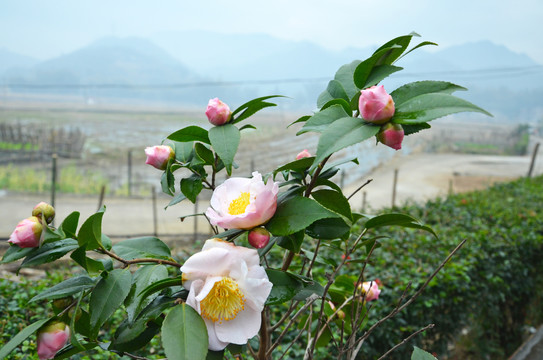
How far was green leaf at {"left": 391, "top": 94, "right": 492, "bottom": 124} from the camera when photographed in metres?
0.38

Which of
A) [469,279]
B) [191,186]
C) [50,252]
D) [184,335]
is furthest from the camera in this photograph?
[469,279]

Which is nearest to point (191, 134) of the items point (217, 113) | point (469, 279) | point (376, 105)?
point (217, 113)

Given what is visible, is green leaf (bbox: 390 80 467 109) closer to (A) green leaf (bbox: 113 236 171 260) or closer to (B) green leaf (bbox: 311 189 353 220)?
(B) green leaf (bbox: 311 189 353 220)

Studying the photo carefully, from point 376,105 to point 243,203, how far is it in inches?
7.0

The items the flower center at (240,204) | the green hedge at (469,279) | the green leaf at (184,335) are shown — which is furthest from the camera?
the green hedge at (469,279)

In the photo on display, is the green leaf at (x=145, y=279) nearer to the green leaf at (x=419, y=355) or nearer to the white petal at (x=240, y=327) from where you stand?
the white petal at (x=240, y=327)

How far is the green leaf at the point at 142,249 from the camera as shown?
0.55 meters

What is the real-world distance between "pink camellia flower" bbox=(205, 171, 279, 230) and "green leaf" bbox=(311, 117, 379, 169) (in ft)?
0.28

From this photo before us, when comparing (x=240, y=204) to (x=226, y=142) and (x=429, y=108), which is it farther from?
(x=429, y=108)

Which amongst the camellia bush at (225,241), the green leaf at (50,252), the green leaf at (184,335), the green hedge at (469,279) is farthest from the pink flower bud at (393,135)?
the green hedge at (469,279)

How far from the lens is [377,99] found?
1.33 ft

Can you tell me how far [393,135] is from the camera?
0.41 meters

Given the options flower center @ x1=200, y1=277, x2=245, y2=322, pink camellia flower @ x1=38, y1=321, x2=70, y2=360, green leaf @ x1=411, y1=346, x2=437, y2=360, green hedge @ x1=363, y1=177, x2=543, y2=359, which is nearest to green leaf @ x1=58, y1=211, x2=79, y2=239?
pink camellia flower @ x1=38, y1=321, x2=70, y2=360

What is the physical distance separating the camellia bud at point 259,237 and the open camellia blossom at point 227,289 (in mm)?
25
